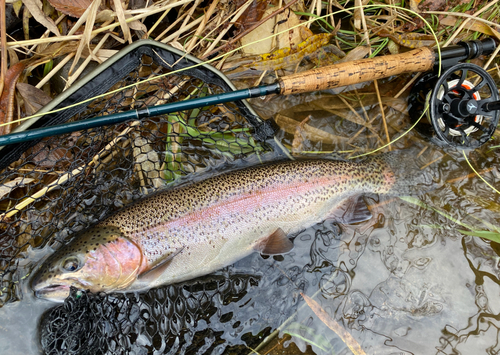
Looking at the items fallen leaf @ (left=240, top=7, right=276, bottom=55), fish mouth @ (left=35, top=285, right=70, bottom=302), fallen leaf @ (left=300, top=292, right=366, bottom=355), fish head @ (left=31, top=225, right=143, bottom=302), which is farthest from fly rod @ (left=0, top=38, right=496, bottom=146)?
fallen leaf @ (left=300, top=292, right=366, bottom=355)

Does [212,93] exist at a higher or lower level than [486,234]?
higher

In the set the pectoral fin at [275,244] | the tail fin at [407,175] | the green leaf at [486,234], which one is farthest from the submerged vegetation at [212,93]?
the pectoral fin at [275,244]

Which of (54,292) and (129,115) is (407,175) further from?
(54,292)

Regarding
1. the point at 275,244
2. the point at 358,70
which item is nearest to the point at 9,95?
→ the point at 275,244

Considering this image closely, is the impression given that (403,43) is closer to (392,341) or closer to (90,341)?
(392,341)

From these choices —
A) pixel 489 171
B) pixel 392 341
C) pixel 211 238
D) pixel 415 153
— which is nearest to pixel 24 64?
pixel 211 238

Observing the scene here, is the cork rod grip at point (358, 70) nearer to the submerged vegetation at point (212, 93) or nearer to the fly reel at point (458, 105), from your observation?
the fly reel at point (458, 105)

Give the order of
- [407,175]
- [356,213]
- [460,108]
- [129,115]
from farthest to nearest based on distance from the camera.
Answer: [407,175] < [356,213] < [460,108] < [129,115]

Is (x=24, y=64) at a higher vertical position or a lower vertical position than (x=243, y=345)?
higher
